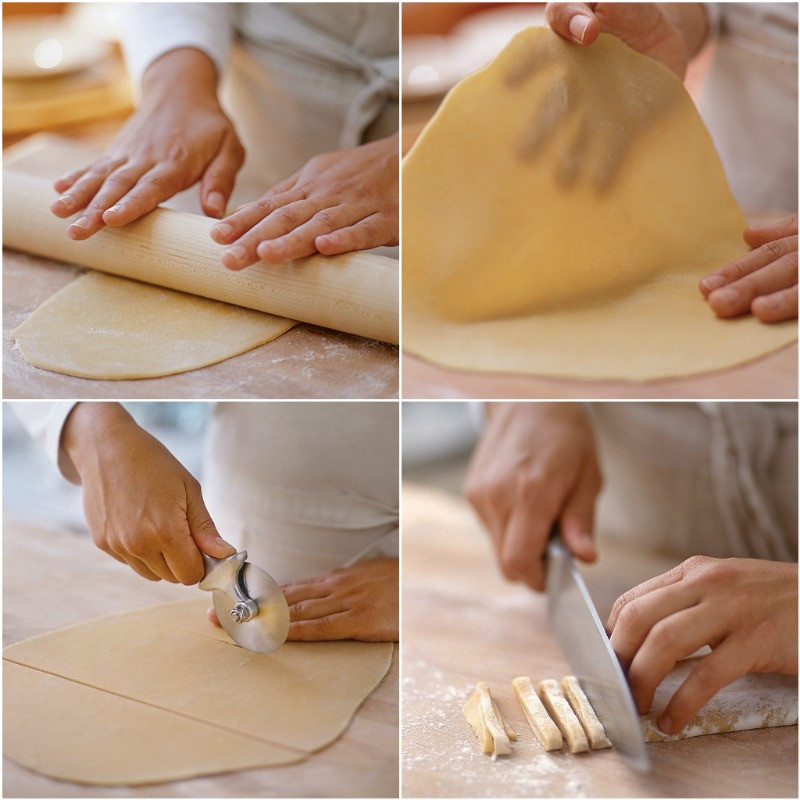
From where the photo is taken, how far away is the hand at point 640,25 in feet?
2.31

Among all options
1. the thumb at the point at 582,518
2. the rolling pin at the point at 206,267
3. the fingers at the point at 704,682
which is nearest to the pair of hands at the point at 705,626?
the fingers at the point at 704,682

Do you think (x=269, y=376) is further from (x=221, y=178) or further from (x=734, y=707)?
(x=734, y=707)

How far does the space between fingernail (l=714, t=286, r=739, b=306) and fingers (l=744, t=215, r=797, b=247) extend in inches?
4.1

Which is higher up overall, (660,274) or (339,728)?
(660,274)

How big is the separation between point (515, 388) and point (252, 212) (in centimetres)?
32

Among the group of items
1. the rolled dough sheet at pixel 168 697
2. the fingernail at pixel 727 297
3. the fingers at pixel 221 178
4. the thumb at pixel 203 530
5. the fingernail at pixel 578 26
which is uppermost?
the fingernail at pixel 578 26

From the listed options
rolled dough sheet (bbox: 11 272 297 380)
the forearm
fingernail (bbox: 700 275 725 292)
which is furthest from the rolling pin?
fingernail (bbox: 700 275 725 292)

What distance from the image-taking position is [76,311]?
0.80m

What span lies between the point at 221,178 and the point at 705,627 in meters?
0.67

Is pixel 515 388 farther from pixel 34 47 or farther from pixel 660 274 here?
pixel 34 47

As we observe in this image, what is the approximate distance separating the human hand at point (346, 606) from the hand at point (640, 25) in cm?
52

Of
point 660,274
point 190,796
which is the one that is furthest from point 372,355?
point 190,796

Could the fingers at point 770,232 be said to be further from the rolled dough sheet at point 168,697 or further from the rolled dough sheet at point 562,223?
the rolled dough sheet at point 168,697

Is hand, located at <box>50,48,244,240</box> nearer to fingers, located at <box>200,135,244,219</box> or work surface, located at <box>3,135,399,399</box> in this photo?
fingers, located at <box>200,135,244,219</box>
